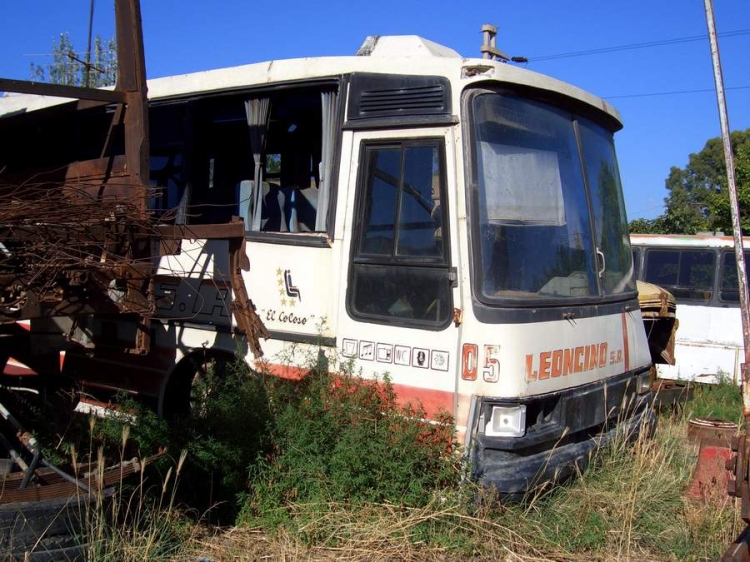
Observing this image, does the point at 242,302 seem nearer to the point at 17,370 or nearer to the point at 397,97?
the point at 397,97

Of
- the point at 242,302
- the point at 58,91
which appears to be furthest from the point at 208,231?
the point at 58,91

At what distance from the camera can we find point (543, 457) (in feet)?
15.5

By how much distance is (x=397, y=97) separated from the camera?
4969 millimetres

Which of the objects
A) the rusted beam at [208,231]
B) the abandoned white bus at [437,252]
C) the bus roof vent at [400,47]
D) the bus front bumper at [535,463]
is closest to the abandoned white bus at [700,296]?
the abandoned white bus at [437,252]

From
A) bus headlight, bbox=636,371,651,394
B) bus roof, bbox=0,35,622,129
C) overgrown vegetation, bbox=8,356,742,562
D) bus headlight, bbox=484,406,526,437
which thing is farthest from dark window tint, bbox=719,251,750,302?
bus headlight, bbox=484,406,526,437

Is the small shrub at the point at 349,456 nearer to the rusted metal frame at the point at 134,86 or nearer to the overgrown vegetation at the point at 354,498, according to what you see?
the overgrown vegetation at the point at 354,498

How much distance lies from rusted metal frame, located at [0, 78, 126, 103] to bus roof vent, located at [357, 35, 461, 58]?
1.82m

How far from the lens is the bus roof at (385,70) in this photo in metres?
4.76

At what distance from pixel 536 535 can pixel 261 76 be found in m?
3.72

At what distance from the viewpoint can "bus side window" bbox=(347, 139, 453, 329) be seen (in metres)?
A: 4.73

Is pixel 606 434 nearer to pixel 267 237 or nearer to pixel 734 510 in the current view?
pixel 734 510

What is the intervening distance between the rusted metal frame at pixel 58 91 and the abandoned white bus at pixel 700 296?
8594mm

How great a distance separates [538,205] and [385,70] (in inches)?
53.3

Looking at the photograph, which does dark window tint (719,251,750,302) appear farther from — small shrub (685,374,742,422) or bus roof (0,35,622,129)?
bus roof (0,35,622,129)
